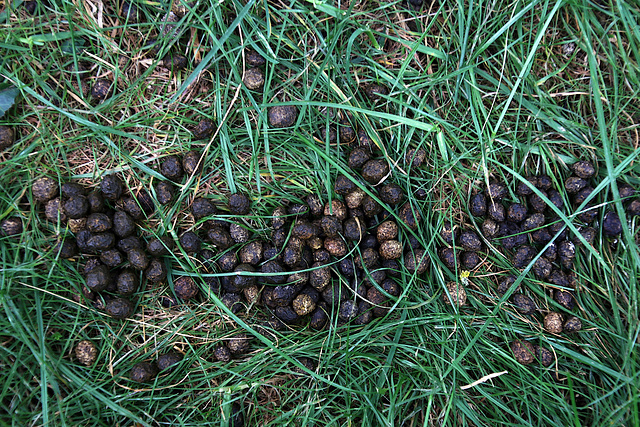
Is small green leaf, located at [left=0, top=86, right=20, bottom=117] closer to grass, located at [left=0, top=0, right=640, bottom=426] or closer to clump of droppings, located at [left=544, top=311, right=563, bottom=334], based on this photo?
grass, located at [left=0, top=0, right=640, bottom=426]

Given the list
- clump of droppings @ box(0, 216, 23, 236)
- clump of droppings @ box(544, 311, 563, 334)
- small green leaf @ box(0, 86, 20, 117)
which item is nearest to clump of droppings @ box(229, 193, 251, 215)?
clump of droppings @ box(0, 216, 23, 236)

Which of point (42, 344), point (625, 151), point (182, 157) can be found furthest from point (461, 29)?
point (42, 344)

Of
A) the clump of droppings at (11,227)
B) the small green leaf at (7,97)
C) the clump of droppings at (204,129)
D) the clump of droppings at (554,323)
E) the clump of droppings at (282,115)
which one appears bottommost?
the clump of droppings at (11,227)

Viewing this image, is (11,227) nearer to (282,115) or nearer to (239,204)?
(239,204)

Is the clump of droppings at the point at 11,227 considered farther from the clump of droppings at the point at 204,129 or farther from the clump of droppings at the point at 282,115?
the clump of droppings at the point at 282,115

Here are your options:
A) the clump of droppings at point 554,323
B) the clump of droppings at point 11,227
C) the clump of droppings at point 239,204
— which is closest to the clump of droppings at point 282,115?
the clump of droppings at point 239,204
